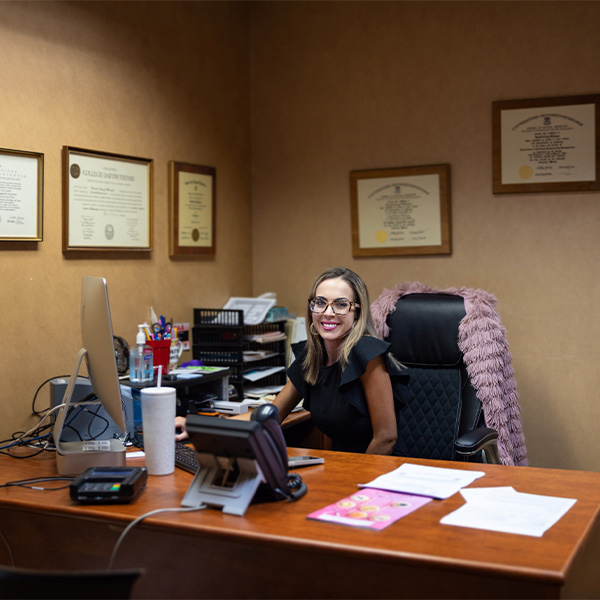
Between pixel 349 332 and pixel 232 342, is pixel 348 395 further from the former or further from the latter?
pixel 232 342

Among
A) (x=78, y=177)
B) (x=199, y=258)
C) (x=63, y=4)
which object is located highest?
(x=63, y=4)

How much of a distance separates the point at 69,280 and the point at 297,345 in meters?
0.92

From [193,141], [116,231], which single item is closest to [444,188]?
[193,141]

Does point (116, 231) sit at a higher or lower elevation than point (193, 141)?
lower

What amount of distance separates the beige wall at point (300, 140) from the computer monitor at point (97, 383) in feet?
2.05

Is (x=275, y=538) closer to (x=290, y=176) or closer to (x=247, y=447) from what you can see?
(x=247, y=447)

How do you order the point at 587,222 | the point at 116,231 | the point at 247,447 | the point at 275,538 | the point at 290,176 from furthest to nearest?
the point at 290,176 → the point at 587,222 → the point at 116,231 → the point at 247,447 → the point at 275,538

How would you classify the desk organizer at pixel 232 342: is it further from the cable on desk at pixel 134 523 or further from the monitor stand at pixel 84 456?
the cable on desk at pixel 134 523

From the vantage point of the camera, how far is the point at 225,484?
1760mm

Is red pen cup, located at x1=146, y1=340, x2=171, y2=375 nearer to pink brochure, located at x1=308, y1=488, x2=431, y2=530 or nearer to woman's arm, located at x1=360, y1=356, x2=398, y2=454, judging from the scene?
woman's arm, located at x1=360, y1=356, x2=398, y2=454

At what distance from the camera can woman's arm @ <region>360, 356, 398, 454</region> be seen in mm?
2482

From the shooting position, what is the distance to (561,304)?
138 inches

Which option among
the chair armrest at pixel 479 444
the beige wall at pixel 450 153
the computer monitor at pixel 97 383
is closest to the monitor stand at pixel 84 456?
the computer monitor at pixel 97 383

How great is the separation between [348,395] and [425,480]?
0.65 metres
